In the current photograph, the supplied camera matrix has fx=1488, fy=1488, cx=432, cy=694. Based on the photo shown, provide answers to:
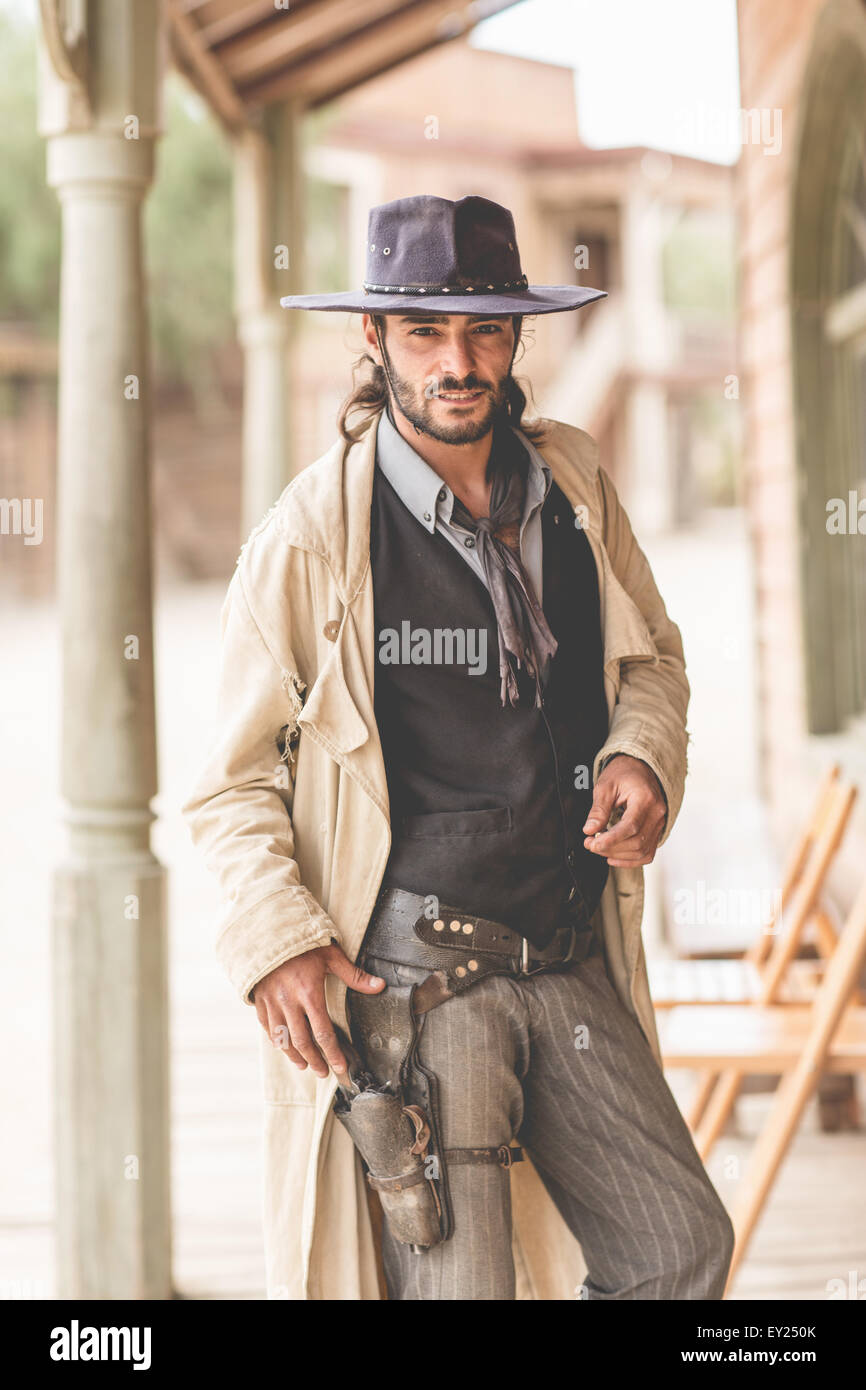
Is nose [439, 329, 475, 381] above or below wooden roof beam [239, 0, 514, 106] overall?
below

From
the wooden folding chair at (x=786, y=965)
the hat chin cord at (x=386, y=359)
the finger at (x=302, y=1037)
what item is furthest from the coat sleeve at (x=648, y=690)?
the wooden folding chair at (x=786, y=965)

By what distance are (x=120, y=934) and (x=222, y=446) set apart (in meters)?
15.9

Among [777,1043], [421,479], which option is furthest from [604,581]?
[777,1043]

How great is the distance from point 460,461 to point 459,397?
12cm

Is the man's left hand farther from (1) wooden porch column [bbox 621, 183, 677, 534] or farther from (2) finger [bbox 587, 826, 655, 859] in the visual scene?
(1) wooden porch column [bbox 621, 183, 677, 534]

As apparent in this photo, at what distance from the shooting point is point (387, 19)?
5.11m

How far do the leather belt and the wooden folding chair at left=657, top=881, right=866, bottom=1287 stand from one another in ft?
3.40

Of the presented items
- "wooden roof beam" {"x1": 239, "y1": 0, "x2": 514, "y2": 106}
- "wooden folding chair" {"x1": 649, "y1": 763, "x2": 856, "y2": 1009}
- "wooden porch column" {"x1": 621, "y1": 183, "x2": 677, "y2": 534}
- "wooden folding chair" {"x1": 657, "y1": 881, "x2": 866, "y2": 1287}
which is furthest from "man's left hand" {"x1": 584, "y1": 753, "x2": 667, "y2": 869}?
"wooden porch column" {"x1": 621, "y1": 183, "x2": 677, "y2": 534}

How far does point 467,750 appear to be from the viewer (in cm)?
167

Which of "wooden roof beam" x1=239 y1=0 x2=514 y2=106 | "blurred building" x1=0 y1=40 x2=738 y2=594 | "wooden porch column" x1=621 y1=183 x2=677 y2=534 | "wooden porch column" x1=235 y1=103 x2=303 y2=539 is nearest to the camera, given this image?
"wooden roof beam" x1=239 y1=0 x2=514 y2=106

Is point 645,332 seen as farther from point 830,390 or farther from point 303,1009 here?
point 303,1009

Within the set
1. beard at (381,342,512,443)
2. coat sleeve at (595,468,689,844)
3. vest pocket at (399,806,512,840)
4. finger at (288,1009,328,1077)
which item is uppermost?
beard at (381,342,512,443)

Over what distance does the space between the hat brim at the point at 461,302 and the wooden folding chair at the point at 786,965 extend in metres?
1.75

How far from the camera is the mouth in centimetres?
159
